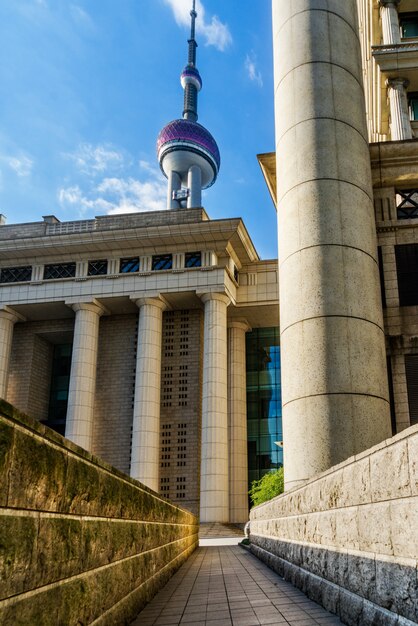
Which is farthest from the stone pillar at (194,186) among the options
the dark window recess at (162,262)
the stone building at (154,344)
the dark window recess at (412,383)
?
the dark window recess at (412,383)

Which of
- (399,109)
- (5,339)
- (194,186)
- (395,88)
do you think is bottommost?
(5,339)

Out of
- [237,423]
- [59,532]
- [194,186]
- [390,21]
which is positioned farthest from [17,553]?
[194,186]

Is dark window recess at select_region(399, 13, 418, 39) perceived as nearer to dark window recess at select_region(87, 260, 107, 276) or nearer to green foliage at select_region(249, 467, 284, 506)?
green foliage at select_region(249, 467, 284, 506)

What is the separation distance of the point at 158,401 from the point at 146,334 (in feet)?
15.5

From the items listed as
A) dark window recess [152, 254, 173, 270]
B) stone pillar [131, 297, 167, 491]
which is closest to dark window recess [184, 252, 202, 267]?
dark window recess [152, 254, 173, 270]

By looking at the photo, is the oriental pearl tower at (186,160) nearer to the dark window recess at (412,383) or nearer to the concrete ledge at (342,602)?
the dark window recess at (412,383)

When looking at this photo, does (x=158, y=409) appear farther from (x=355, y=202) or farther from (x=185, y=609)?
(x=185, y=609)

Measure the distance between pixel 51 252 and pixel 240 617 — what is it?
3991 centimetres

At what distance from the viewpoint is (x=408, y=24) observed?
2986 centimetres

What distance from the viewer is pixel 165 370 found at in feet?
141

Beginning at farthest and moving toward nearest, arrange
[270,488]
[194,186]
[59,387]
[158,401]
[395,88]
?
[194,186], [59,387], [158,401], [270,488], [395,88]

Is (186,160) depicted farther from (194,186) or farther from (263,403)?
(263,403)

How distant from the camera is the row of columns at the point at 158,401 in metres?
37.8

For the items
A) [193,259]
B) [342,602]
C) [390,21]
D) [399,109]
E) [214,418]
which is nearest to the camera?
[342,602]
